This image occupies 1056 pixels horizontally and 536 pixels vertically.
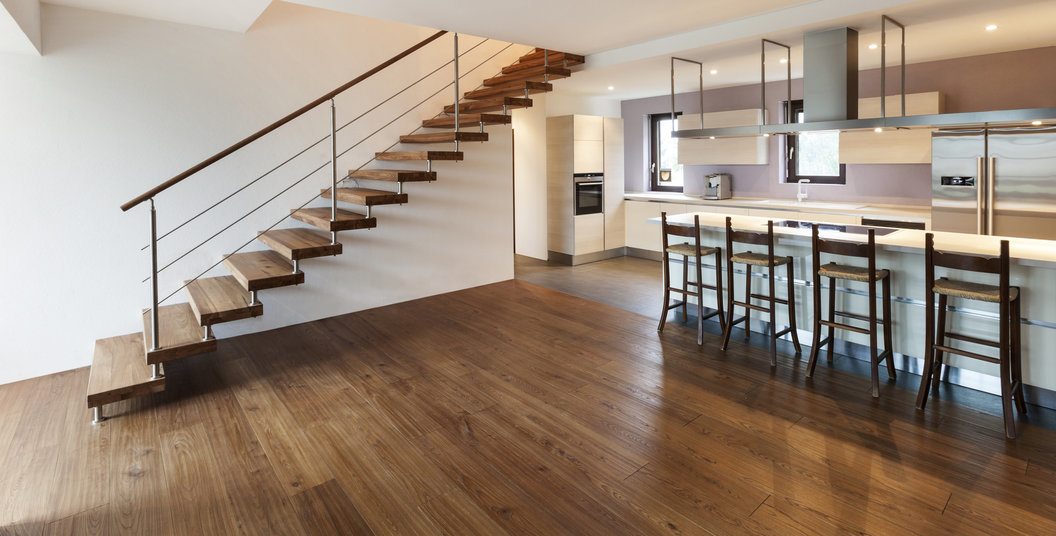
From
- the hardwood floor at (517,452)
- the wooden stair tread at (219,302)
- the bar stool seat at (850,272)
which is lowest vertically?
the hardwood floor at (517,452)

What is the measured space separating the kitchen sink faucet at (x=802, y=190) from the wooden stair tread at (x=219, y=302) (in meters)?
5.65

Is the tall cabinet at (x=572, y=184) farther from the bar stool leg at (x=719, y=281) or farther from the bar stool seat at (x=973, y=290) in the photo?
the bar stool seat at (x=973, y=290)

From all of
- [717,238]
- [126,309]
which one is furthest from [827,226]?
[126,309]

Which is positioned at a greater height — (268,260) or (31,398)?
(268,260)

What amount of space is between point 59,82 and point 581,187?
5.29m

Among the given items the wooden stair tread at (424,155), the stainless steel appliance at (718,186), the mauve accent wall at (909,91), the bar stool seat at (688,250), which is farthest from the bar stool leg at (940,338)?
the stainless steel appliance at (718,186)

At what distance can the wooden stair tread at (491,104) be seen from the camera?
16.9 feet

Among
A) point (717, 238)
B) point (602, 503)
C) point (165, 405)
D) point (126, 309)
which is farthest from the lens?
point (717, 238)

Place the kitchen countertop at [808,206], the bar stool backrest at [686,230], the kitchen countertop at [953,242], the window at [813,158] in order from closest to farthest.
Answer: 1. the kitchen countertop at [953,242]
2. the bar stool backrest at [686,230]
3. the kitchen countertop at [808,206]
4. the window at [813,158]

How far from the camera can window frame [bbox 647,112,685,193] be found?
8117mm

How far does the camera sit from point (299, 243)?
4223mm

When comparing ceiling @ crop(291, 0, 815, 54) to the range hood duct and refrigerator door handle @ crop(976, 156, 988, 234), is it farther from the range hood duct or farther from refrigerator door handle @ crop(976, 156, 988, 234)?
refrigerator door handle @ crop(976, 156, 988, 234)

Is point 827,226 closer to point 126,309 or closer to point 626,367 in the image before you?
point 626,367

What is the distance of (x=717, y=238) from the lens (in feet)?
15.5
